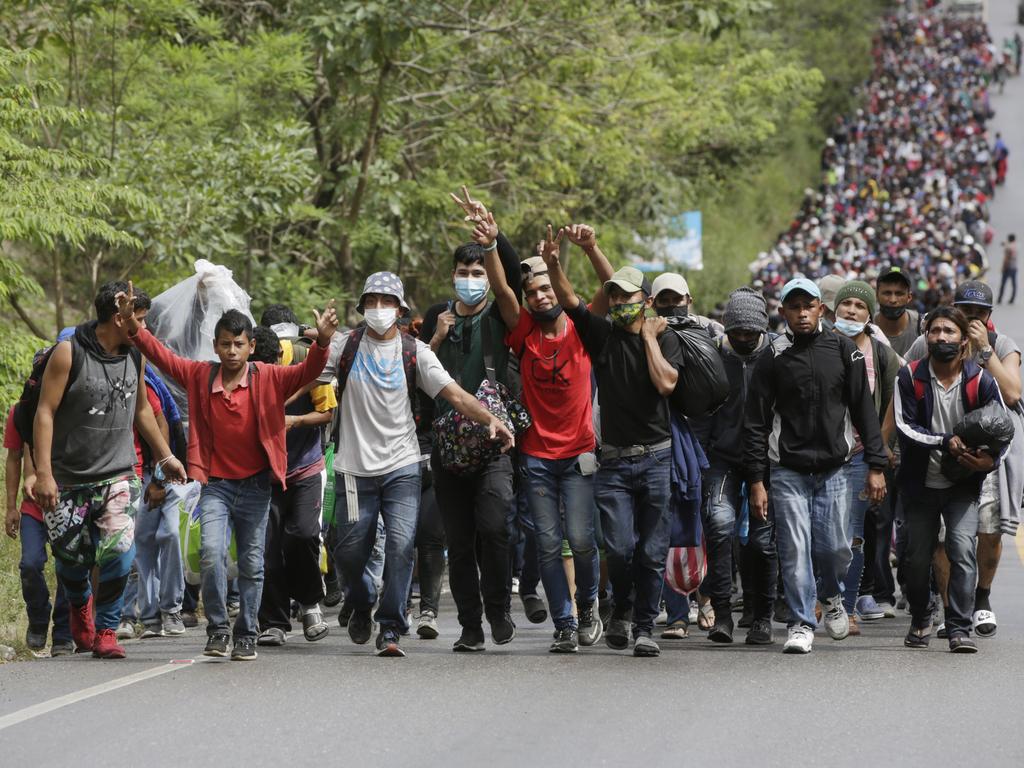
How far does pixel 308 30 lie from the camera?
17719 millimetres

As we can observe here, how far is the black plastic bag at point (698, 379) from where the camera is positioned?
31.8 ft

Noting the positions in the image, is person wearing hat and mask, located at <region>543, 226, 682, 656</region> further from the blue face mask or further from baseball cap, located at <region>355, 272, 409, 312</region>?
baseball cap, located at <region>355, 272, 409, 312</region>

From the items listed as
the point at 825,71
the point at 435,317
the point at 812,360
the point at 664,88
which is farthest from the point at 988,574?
the point at 825,71

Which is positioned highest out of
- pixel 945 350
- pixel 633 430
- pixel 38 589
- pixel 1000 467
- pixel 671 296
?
pixel 671 296

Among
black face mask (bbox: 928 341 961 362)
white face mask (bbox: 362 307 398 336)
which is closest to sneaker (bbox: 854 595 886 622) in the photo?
black face mask (bbox: 928 341 961 362)

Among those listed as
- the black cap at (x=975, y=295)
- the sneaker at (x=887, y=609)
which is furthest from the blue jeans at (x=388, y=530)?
the sneaker at (x=887, y=609)

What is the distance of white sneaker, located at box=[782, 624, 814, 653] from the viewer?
966cm

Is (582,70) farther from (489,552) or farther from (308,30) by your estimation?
(489,552)

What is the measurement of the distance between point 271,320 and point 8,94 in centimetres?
320

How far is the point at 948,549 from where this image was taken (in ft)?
32.6

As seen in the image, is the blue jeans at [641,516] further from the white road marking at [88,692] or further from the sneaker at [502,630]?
the white road marking at [88,692]

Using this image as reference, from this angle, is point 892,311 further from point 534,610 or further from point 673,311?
point 534,610

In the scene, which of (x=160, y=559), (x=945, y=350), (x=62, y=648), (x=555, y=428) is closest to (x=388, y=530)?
(x=555, y=428)

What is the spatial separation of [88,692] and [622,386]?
10.2 feet
